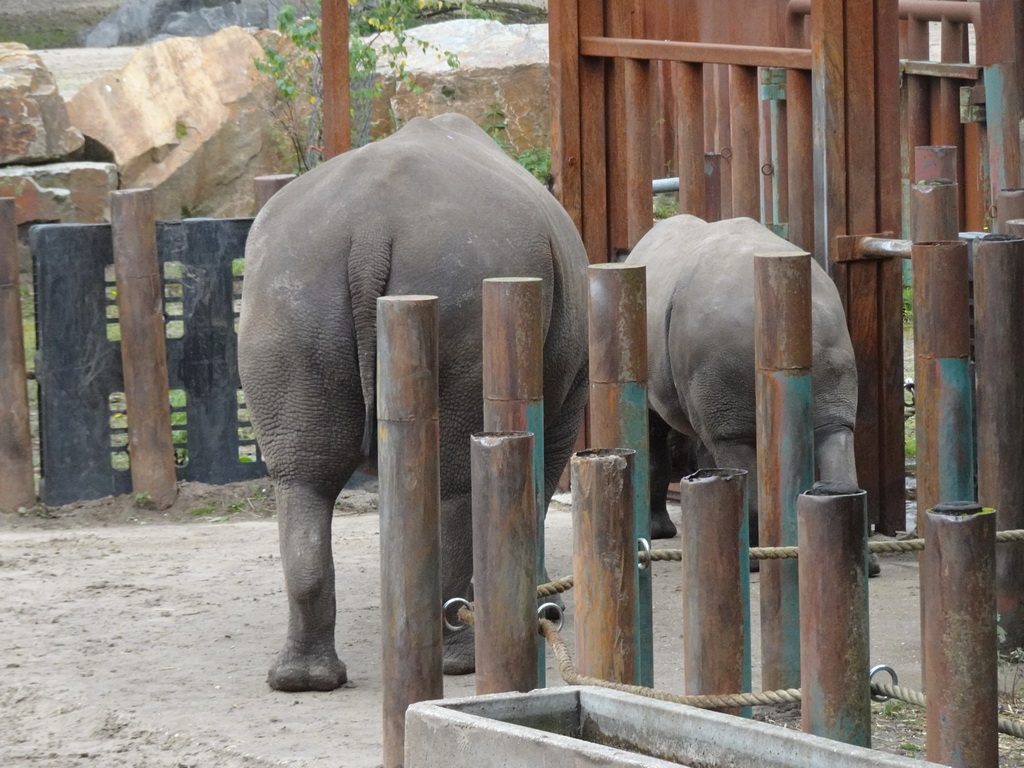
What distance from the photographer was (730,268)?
5.86 meters

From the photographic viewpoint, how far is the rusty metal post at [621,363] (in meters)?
3.42

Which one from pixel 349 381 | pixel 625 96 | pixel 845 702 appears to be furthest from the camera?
pixel 625 96

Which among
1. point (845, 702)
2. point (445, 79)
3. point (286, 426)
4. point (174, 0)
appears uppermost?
point (174, 0)

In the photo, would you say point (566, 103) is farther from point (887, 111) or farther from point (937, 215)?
point (937, 215)

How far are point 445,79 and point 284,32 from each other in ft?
6.21

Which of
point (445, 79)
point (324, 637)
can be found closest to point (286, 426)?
point (324, 637)

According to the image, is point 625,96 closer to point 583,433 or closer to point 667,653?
point 583,433

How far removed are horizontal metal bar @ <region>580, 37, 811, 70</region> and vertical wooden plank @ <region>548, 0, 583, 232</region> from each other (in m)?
0.08

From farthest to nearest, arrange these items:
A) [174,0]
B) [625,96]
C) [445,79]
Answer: [174,0]
[445,79]
[625,96]

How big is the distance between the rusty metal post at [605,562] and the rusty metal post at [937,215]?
136cm

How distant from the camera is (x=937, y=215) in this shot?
4094 millimetres

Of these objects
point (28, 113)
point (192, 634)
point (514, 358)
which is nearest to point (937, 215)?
point (514, 358)

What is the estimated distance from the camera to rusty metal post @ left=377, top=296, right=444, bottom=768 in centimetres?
339

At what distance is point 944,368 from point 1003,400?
0.71 meters
